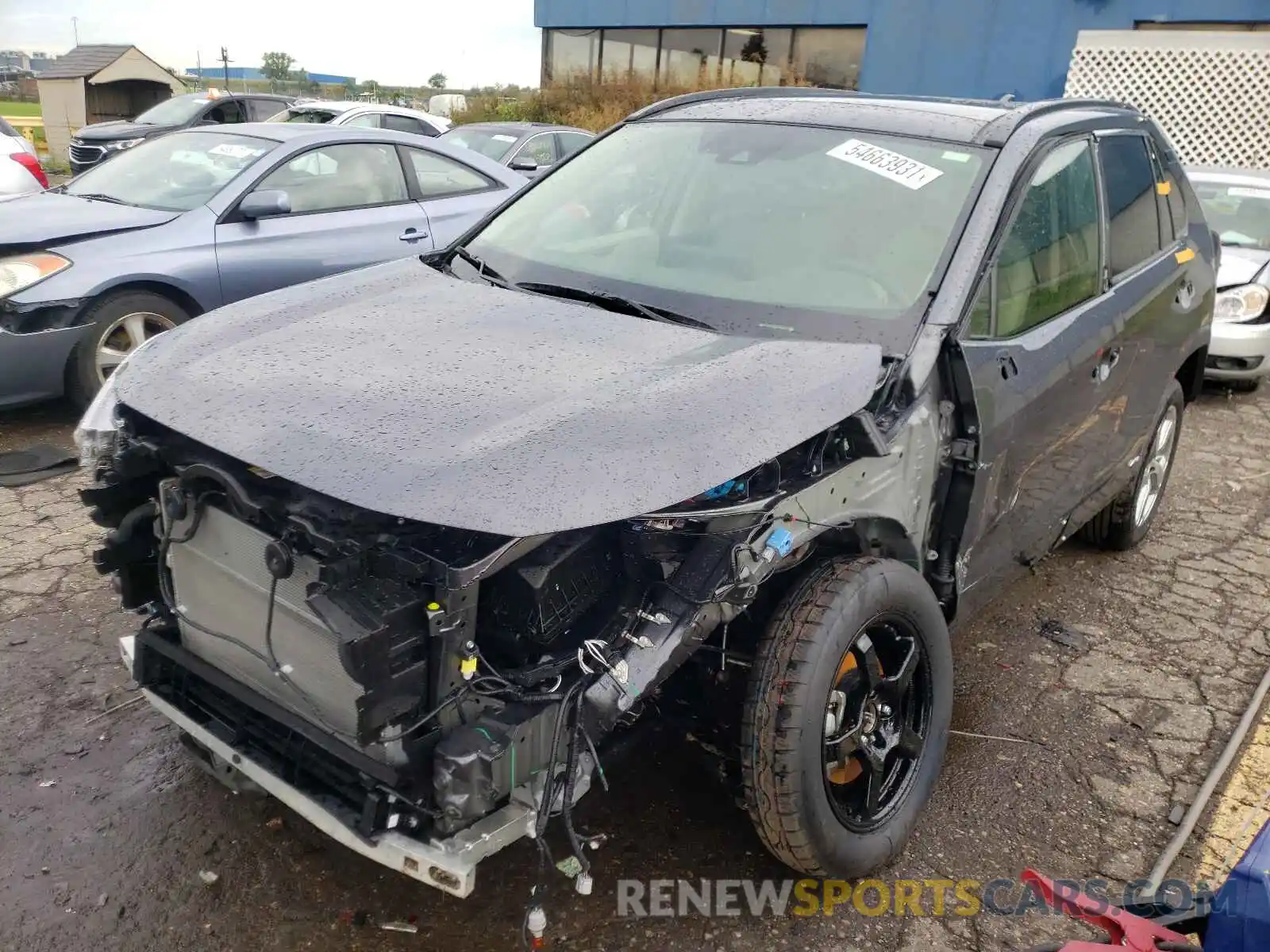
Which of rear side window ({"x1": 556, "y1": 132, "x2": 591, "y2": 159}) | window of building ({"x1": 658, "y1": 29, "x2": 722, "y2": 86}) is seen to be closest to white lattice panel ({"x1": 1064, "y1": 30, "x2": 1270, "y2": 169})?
rear side window ({"x1": 556, "y1": 132, "x2": 591, "y2": 159})

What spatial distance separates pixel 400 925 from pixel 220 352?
1.45m

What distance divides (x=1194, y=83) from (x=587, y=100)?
11.2 metres

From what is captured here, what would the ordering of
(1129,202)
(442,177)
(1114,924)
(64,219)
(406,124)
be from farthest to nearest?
1. (406,124)
2. (442,177)
3. (64,219)
4. (1129,202)
5. (1114,924)

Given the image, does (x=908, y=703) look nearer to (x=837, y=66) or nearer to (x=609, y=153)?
(x=609, y=153)

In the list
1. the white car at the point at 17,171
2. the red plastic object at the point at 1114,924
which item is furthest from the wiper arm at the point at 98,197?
the red plastic object at the point at 1114,924

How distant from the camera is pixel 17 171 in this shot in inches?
314

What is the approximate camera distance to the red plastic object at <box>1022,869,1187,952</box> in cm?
172

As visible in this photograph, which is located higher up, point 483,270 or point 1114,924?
point 483,270

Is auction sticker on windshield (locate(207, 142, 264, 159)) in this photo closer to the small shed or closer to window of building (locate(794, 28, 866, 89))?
window of building (locate(794, 28, 866, 89))

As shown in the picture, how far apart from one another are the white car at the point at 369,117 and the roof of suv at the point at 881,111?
8849mm

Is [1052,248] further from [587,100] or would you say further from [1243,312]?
[587,100]

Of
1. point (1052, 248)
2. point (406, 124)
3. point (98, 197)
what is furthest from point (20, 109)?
point (1052, 248)

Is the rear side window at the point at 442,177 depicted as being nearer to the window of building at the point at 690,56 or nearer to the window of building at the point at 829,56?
the window of building at the point at 829,56

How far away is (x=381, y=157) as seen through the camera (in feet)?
20.5
